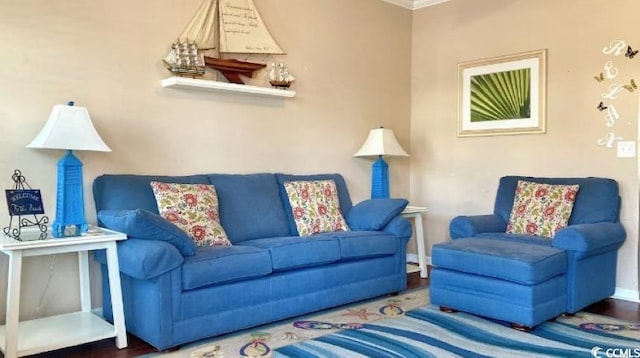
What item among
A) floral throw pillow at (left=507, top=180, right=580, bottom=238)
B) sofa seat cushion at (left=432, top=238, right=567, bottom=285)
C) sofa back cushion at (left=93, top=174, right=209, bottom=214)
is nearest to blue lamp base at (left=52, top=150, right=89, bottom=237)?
sofa back cushion at (left=93, top=174, right=209, bottom=214)

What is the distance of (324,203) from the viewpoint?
4.06m

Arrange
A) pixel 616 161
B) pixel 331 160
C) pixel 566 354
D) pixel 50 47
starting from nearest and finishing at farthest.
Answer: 1. pixel 566 354
2. pixel 50 47
3. pixel 616 161
4. pixel 331 160

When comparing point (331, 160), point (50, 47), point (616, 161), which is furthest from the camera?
point (331, 160)

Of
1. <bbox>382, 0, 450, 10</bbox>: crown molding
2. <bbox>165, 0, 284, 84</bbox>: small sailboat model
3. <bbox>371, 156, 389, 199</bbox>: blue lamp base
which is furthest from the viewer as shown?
<bbox>382, 0, 450, 10</bbox>: crown molding

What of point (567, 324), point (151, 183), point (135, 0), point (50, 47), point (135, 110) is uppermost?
point (135, 0)

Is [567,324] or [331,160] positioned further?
[331,160]

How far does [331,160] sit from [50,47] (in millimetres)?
2369

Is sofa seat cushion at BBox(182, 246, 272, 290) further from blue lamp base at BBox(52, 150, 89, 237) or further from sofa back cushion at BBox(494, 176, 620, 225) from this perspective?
sofa back cushion at BBox(494, 176, 620, 225)

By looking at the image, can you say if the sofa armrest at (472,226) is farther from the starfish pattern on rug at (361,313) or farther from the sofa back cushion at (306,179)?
the starfish pattern on rug at (361,313)

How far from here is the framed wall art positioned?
14.5ft

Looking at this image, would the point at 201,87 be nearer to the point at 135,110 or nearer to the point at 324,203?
A: the point at 135,110

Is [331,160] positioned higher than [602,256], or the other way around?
[331,160]

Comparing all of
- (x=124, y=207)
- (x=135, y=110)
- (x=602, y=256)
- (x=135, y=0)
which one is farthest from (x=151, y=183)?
(x=602, y=256)

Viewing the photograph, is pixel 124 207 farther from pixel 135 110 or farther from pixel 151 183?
pixel 135 110
